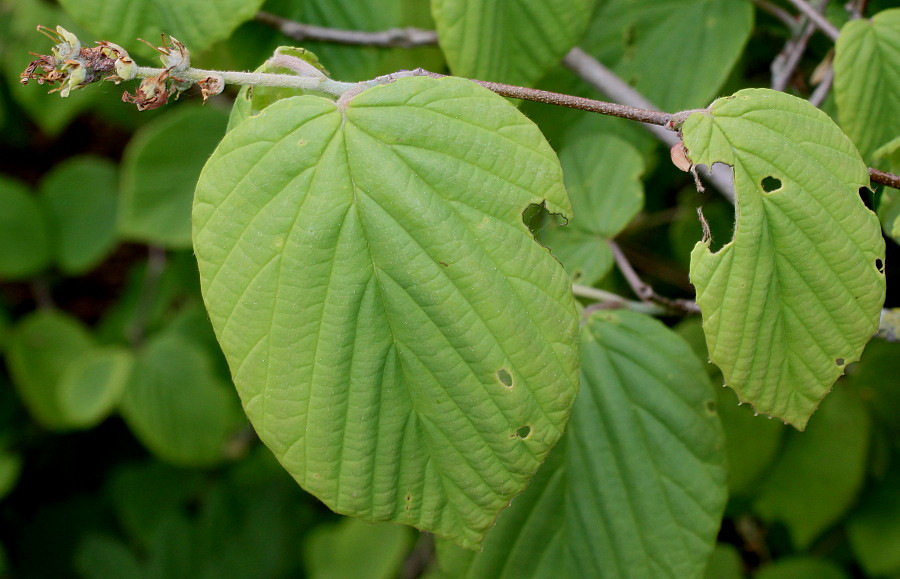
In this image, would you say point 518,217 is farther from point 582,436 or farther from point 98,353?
point 98,353

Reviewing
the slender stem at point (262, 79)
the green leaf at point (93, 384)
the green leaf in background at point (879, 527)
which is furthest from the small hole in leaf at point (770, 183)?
the green leaf at point (93, 384)

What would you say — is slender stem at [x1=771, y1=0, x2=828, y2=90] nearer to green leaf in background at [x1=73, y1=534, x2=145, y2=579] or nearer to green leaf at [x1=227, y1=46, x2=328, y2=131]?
green leaf at [x1=227, y1=46, x2=328, y2=131]

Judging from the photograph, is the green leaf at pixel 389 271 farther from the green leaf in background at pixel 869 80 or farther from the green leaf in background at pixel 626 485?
the green leaf in background at pixel 869 80

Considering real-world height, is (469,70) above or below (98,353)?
above

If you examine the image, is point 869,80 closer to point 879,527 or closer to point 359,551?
point 879,527

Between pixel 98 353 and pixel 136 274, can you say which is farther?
pixel 136 274

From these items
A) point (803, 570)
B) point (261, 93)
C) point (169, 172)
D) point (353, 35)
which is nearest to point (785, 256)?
point (261, 93)

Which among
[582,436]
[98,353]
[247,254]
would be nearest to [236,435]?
[98,353]
